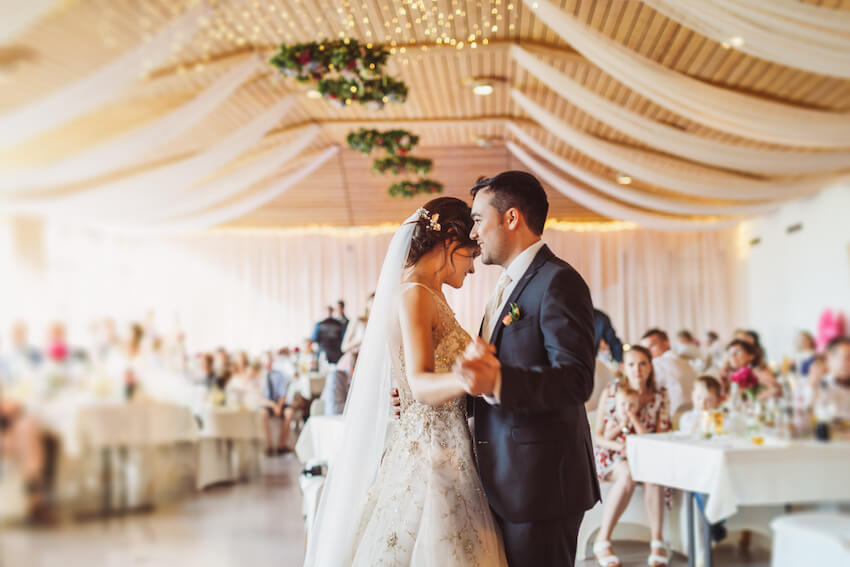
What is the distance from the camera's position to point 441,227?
228cm

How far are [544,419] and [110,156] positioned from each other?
44.4 inches

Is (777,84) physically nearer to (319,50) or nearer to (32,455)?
(319,50)

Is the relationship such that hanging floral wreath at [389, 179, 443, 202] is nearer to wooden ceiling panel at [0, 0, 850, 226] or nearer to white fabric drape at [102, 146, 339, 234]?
wooden ceiling panel at [0, 0, 850, 226]

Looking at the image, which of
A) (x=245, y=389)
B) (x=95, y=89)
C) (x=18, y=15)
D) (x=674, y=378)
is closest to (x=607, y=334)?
(x=674, y=378)

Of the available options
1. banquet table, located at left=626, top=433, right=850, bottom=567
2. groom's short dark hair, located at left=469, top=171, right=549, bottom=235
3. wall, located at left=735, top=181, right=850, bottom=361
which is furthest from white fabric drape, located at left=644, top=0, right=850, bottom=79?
wall, located at left=735, top=181, right=850, bottom=361

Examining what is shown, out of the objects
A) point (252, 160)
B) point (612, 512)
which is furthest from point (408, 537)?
point (252, 160)

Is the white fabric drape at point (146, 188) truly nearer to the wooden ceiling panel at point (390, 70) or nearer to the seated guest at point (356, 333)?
the wooden ceiling panel at point (390, 70)

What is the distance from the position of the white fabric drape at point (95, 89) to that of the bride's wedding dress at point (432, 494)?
0.91 m

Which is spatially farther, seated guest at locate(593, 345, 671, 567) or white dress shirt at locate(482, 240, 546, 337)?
seated guest at locate(593, 345, 671, 567)

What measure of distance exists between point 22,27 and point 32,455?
0.69 m

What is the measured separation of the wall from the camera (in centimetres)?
765

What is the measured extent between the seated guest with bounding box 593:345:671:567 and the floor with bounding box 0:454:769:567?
0.14m

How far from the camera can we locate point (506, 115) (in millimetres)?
10266

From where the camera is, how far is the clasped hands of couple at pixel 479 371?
169 cm
